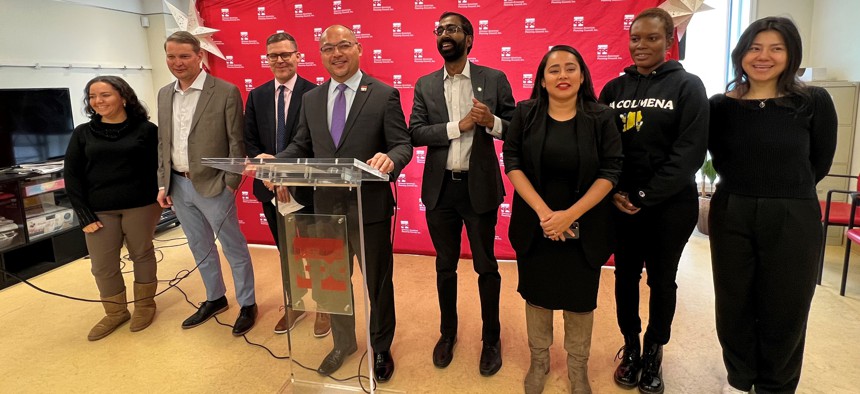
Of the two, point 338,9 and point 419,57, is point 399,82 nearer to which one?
point 419,57

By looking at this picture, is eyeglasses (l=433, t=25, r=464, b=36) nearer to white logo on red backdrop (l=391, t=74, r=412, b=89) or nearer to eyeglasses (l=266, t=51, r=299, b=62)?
eyeglasses (l=266, t=51, r=299, b=62)

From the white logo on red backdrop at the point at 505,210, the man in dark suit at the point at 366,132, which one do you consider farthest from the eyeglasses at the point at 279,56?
the white logo on red backdrop at the point at 505,210

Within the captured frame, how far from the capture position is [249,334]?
3090 millimetres

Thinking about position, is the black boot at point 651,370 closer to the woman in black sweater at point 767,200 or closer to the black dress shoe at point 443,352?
the woman in black sweater at point 767,200

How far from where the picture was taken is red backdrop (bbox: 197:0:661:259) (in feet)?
12.6

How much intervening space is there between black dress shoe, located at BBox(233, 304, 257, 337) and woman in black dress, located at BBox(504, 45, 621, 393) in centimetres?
188

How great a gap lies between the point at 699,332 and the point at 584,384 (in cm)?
119

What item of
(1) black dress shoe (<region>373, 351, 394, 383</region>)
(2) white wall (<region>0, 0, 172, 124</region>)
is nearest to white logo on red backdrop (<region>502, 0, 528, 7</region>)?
(1) black dress shoe (<region>373, 351, 394, 383</region>)

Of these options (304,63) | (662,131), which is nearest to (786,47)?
(662,131)

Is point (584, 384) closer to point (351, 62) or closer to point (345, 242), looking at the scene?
point (345, 242)

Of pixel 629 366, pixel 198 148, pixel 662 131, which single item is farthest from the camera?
pixel 198 148

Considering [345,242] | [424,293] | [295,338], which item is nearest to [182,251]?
[424,293]

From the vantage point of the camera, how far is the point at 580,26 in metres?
3.86

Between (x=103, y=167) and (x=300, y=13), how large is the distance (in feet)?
7.24
